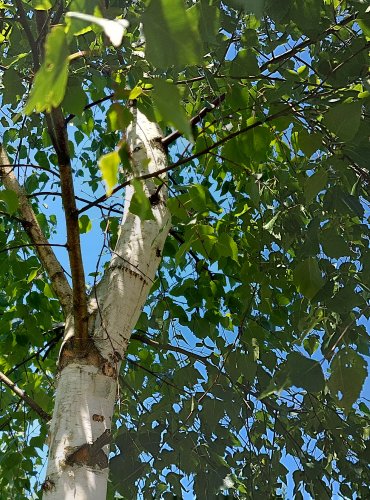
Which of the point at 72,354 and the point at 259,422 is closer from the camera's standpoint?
the point at 72,354

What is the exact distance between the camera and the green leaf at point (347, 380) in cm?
87

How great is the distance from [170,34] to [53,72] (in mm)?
83

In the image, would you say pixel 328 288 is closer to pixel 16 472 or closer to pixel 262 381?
pixel 262 381

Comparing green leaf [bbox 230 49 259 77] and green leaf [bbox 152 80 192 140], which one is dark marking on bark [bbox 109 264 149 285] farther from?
green leaf [bbox 152 80 192 140]

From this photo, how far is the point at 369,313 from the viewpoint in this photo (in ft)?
5.17

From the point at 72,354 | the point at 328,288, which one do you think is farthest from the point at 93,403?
the point at 328,288

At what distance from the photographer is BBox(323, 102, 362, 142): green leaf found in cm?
89

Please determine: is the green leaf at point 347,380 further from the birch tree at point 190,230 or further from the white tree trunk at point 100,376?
the white tree trunk at point 100,376

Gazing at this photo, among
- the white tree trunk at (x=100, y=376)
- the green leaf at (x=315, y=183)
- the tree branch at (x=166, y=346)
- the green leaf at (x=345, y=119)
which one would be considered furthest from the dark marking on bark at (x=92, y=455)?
the green leaf at (x=345, y=119)

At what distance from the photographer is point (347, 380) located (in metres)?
0.88

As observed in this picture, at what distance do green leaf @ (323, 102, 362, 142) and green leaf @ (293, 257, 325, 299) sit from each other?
0.32 meters

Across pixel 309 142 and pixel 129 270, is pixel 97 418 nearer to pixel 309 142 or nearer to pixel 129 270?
pixel 129 270

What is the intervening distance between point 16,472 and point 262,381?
96 cm

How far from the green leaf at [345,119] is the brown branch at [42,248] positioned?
0.78 meters
